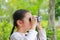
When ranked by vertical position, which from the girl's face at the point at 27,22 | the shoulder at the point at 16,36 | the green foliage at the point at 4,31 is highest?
the girl's face at the point at 27,22

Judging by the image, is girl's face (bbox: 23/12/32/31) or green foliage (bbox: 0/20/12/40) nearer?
girl's face (bbox: 23/12/32/31)

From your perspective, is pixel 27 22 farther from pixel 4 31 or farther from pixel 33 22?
pixel 4 31

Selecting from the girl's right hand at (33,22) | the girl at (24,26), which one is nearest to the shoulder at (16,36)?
the girl at (24,26)

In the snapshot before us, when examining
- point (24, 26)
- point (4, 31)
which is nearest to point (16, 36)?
point (24, 26)

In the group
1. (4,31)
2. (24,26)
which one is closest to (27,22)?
(24,26)

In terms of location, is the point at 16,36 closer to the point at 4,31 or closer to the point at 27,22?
the point at 27,22

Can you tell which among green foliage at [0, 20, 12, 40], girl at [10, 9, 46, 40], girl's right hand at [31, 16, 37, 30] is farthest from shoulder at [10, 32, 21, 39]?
green foliage at [0, 20, 12, 40]

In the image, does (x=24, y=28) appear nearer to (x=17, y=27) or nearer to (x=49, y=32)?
(x=17, y=27)

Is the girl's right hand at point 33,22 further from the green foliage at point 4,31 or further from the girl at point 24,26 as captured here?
the green foliage at point 4,31

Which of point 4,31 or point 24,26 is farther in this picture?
point 4,31

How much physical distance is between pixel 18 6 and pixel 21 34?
4.49m

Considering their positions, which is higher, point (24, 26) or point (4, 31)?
point (24, 26)

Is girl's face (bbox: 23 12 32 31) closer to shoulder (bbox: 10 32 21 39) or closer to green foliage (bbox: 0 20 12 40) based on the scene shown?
shoulder (bbox: 10 32 21 39)

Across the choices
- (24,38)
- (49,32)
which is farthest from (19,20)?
(49,32)
